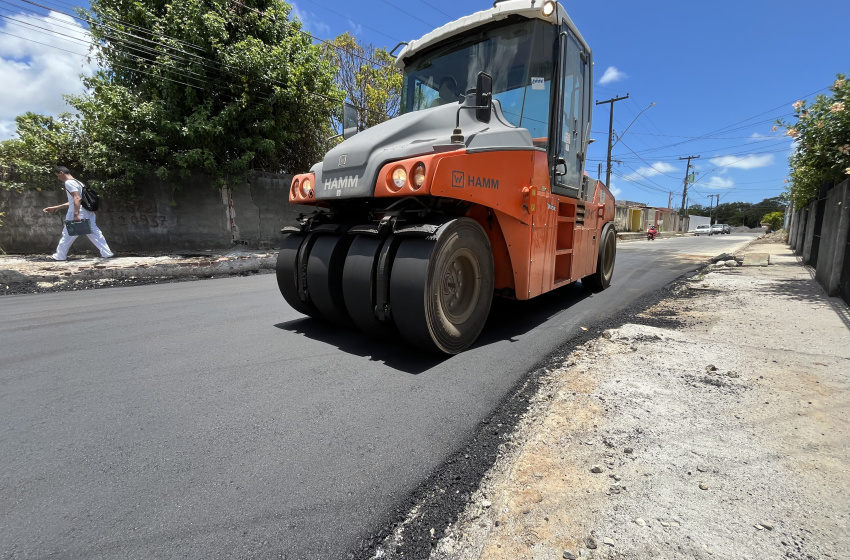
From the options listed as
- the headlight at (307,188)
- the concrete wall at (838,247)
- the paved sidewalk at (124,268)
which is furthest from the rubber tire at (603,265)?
the paved sidewalk at (124,268)

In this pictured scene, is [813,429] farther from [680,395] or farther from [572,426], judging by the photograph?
[572,426]

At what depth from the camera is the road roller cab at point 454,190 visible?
3061 mm

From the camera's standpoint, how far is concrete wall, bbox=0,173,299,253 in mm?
9688

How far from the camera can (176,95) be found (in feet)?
31.9

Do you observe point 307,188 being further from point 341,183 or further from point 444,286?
point 444,286

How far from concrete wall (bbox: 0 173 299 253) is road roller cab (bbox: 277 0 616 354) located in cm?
885

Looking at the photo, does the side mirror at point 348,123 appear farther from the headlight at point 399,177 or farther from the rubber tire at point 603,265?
the rubber tire at point 603,265

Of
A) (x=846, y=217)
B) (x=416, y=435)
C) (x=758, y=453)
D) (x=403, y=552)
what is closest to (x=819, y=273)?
(x=846, y=217)

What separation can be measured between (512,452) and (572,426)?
41cm

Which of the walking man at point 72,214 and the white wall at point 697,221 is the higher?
the white wall at point 697,221

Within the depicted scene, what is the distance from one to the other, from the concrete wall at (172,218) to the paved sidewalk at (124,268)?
1.05m

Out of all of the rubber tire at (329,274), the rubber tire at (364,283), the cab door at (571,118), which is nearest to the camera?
the rubber tire at (364,283)

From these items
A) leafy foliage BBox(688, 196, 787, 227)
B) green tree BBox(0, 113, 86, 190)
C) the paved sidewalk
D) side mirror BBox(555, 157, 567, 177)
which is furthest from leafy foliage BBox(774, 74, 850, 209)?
leafy foliage BBox(688, 196, 787, 227)

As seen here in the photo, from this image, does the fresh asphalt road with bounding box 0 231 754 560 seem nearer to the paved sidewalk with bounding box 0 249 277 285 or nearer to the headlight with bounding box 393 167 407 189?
the headlight with bounding box 393 167 407 189
